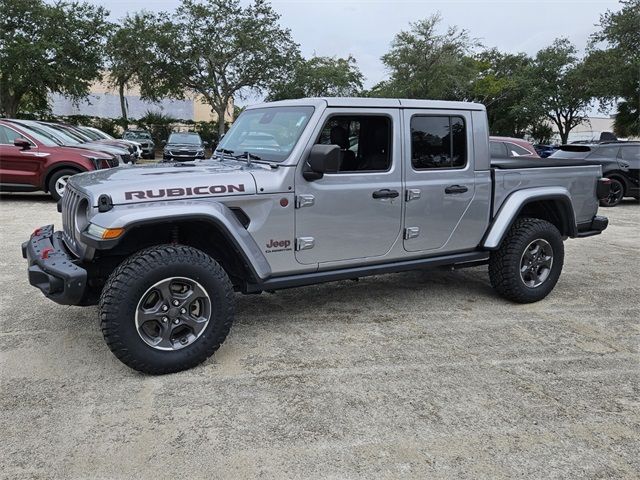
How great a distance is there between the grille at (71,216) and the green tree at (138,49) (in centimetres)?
2990

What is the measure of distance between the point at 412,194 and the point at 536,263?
5.23ft

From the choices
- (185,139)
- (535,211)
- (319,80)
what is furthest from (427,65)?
(535,211)

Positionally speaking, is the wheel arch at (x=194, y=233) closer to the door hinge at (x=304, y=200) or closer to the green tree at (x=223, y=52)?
the door hinge at (x=304, y=200)

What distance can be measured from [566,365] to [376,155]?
2062mm

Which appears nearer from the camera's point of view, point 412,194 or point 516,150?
point 412,194

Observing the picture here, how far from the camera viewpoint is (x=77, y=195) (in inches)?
141

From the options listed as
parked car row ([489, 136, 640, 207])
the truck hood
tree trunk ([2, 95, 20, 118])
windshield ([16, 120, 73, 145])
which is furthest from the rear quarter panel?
tree trunk ([2, 95, 20, 118])

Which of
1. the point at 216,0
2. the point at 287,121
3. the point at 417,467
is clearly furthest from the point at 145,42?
the point at 417,467

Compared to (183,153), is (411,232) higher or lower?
lower

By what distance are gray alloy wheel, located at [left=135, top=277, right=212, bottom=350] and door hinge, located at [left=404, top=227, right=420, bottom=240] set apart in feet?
5.63

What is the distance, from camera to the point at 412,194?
4262 mm

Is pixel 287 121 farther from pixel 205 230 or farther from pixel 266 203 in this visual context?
pixel 205 230

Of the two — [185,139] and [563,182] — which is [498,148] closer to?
[563,182]

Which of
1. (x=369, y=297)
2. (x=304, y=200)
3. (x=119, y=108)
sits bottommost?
(x=369, y=297)
